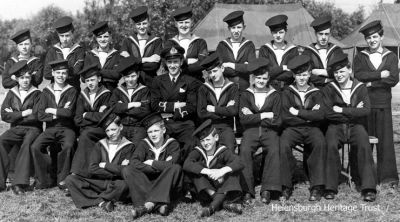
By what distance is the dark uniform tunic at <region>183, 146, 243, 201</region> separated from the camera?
589 cm

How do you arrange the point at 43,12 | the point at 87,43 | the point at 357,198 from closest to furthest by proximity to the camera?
the point at 357,198
the point at 87,43
the point at 43,12

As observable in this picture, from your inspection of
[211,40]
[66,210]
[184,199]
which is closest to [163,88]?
[184,199]

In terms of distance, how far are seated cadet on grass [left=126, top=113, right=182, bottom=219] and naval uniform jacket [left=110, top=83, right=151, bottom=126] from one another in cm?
69

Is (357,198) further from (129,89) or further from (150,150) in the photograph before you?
(129,89)

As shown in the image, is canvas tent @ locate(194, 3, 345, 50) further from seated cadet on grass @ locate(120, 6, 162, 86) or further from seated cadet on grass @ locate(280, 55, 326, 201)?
seated cadet on grass @ locate(280, 55, 326, 201)

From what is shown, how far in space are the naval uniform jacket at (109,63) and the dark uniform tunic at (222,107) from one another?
138 centimetres

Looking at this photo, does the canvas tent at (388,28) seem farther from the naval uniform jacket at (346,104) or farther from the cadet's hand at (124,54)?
the cadet's hand at (124,54)

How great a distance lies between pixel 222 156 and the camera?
20.0ft

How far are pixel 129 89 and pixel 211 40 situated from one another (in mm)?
19408

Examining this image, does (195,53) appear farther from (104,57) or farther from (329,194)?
(329,194)

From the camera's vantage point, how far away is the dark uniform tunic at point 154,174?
586 centimetres

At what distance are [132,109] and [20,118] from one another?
1685 mm

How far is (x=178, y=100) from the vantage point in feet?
22.9

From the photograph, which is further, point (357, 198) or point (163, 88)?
point (163, 88)
